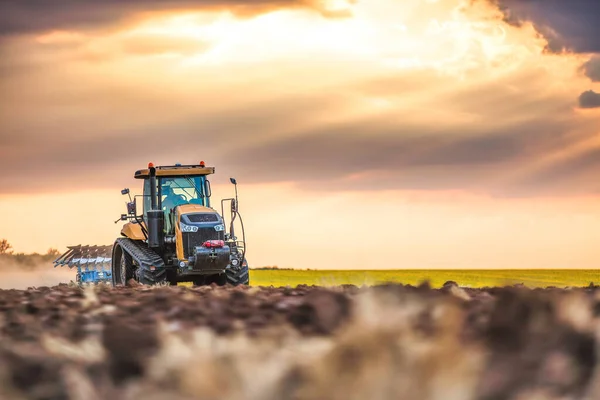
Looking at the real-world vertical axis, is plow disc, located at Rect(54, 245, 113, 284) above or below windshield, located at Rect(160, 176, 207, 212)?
below

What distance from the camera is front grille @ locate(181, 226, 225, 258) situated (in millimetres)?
→ 23234

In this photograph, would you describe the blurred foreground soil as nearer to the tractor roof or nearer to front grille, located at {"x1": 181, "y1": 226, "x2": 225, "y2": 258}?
front grille, located at {"x1": 181, "y1": 226, "x2": 225, "y2": 258}

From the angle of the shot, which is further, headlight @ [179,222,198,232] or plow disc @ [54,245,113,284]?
plow disc @ [54,245,113,284]

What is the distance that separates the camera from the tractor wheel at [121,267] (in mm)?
25609

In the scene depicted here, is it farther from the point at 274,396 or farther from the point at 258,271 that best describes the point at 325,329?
the point at 258,271

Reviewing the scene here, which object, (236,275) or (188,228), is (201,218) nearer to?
(188,228)

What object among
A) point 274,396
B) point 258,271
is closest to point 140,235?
point 274,396

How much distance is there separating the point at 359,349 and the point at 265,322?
58.4 inches

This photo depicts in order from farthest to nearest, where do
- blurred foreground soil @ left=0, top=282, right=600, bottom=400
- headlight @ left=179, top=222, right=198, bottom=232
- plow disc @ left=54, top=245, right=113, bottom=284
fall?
plow disc @ left=54, top=245, right=113, bottom=284
headlight @ left=179, top=222, right=198, bottom=232
blurred foreground soil @ left=0, top=282, right=600, bottom=400

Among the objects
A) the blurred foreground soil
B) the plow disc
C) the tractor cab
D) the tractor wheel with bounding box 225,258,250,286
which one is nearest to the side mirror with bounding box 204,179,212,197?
the tractor cab

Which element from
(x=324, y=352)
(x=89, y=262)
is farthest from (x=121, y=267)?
(x=324, y=352)

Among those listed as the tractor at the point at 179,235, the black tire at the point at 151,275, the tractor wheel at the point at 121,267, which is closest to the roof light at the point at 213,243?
the tractor at the point at 179,235

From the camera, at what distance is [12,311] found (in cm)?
733

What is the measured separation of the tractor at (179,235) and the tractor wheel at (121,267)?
3cm
